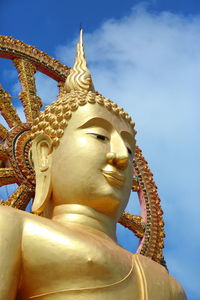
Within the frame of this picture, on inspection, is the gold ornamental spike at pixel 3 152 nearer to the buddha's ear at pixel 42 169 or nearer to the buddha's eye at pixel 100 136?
the buddha's ear at pixel 42 169

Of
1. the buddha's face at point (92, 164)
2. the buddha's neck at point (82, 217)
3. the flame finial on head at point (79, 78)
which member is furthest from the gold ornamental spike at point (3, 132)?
the buddha's neck at point (82, 217)

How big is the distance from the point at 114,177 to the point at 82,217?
0.36 metres

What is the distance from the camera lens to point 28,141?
241 inches

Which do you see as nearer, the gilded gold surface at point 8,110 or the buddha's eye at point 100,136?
the buddha's eye at point 100,136

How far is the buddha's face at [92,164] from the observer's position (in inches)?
170

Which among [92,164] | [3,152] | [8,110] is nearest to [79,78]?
[92,164]

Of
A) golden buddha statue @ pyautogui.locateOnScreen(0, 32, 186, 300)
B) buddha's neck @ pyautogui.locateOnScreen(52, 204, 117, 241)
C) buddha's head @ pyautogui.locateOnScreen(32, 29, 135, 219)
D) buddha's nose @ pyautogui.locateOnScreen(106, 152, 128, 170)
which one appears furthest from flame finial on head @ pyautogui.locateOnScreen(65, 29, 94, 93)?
buddha's neck @ pyautogui.locateOnScreen(52, 204, 117, 241)

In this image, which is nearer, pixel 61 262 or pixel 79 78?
pixel 61 262

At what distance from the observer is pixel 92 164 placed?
171 inches

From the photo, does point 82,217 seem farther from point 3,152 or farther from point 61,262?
point 3,152

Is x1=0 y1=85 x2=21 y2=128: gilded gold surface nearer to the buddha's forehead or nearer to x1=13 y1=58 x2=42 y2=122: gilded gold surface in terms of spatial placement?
x1=13 y1=58 x2=42 y2=122: gilded gold surface

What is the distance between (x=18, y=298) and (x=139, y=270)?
33.2 inches

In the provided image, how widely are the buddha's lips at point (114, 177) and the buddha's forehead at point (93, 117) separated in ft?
1.30

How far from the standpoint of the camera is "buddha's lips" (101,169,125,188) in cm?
436
